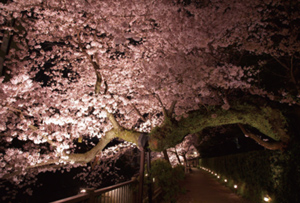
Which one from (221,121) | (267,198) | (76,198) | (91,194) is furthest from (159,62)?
(267,198)

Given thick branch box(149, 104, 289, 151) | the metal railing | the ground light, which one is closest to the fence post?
the metal railing

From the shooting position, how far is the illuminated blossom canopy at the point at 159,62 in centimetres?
648

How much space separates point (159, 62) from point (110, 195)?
209 inches

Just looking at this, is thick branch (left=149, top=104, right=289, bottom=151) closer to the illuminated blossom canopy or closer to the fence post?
the illuminated blossom canopy

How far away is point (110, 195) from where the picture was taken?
16.3ft

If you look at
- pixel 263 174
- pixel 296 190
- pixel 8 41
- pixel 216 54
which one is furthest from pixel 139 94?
pixel 8 41

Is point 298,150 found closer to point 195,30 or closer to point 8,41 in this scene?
point 195,30

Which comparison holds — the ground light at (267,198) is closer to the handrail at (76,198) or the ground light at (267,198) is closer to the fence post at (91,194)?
the fence post at (91,194)

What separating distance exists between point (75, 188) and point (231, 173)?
11585 millimetres

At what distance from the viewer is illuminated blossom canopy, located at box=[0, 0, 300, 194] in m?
6.48

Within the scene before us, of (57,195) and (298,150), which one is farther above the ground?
(298,150)

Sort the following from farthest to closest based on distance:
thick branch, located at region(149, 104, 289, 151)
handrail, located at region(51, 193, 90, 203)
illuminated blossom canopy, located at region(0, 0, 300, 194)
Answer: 1. illuminated blossom canopy, located at region(0, 0, 300, 194)
2. thick branch, located at region(149, 104, 289, 151)
3. handrail, located at region(51, 193, 90, 203)

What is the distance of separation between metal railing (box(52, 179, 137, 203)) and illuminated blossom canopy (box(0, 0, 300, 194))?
164 centimetres

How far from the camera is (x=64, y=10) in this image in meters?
7.06
